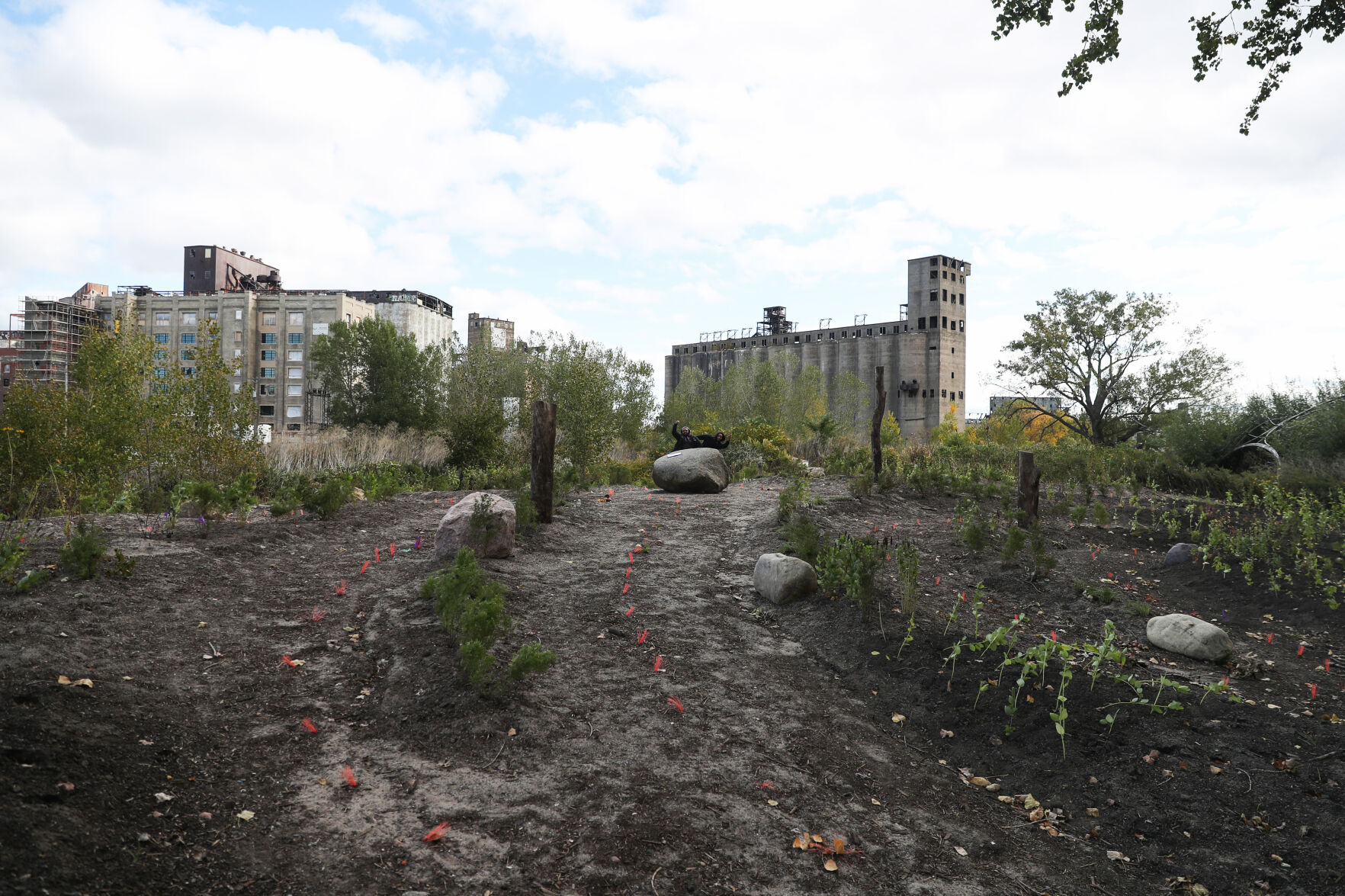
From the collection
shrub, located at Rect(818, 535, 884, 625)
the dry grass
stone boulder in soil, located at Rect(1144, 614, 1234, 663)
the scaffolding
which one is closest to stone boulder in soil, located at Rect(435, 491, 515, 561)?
shrub, located at Rect(818, 535, 884, 625)

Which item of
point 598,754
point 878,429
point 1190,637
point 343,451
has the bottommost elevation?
point 598,754

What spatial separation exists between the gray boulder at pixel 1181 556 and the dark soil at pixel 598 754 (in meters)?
1.68

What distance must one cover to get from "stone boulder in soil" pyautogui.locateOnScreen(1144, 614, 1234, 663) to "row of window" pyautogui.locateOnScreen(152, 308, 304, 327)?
234ft

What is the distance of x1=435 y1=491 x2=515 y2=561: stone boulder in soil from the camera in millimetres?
7230

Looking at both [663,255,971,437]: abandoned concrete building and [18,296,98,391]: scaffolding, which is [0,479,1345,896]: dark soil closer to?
[663,255,971,437]: abandoned concrete building

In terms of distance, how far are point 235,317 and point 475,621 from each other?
7283cm

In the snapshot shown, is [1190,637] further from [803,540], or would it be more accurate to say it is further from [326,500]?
[326,500]

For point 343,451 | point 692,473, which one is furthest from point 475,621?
point 343,451

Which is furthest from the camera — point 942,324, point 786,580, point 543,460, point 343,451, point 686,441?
point 942,324

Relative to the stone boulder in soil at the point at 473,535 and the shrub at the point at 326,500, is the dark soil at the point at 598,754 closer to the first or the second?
the stone boulder in soil at the point at 473,535

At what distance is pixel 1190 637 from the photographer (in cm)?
554

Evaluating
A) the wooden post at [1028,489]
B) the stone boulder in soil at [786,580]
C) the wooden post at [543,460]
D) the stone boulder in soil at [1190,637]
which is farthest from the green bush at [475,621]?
the wooden post at [1028,489]

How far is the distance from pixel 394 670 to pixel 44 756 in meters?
1.84

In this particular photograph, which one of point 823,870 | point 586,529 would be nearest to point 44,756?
point 823,870
